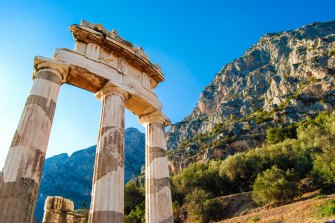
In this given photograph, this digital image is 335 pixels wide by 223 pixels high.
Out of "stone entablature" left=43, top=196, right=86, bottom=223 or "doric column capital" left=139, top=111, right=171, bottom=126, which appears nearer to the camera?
"doric column capital" left=139, top=111, right=171, bottom=126

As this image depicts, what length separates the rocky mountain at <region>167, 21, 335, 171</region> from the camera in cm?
8881

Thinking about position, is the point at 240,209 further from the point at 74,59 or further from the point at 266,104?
the point at 266,104

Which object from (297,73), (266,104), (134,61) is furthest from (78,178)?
(134,61)

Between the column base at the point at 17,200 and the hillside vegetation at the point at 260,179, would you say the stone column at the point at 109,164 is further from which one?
the hillside vegetation at the point at 260,179

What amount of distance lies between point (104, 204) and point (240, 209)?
120 feet

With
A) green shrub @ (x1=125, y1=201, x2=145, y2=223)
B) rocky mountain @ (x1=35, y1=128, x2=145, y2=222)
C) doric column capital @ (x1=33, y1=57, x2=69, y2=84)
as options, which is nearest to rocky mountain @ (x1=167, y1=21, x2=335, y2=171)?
rocky mountain @ (x1=35, y1=128, x2=145, y2=222)

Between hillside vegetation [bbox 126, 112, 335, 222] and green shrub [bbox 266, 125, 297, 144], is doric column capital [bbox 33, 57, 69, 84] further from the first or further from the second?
green shrub [bbox 266, 125, 297, 144]

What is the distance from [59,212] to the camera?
49.5ft

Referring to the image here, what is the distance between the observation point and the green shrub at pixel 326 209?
23.7m

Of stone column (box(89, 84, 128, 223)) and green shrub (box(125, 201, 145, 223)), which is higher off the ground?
green shrub (box(125, 201, 145, 223))

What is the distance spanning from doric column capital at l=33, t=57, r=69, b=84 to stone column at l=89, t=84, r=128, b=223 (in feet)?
6.43

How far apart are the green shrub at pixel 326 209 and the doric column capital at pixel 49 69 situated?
22.6 meters

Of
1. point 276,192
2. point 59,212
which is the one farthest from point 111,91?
point 276,192

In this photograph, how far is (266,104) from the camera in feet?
351
